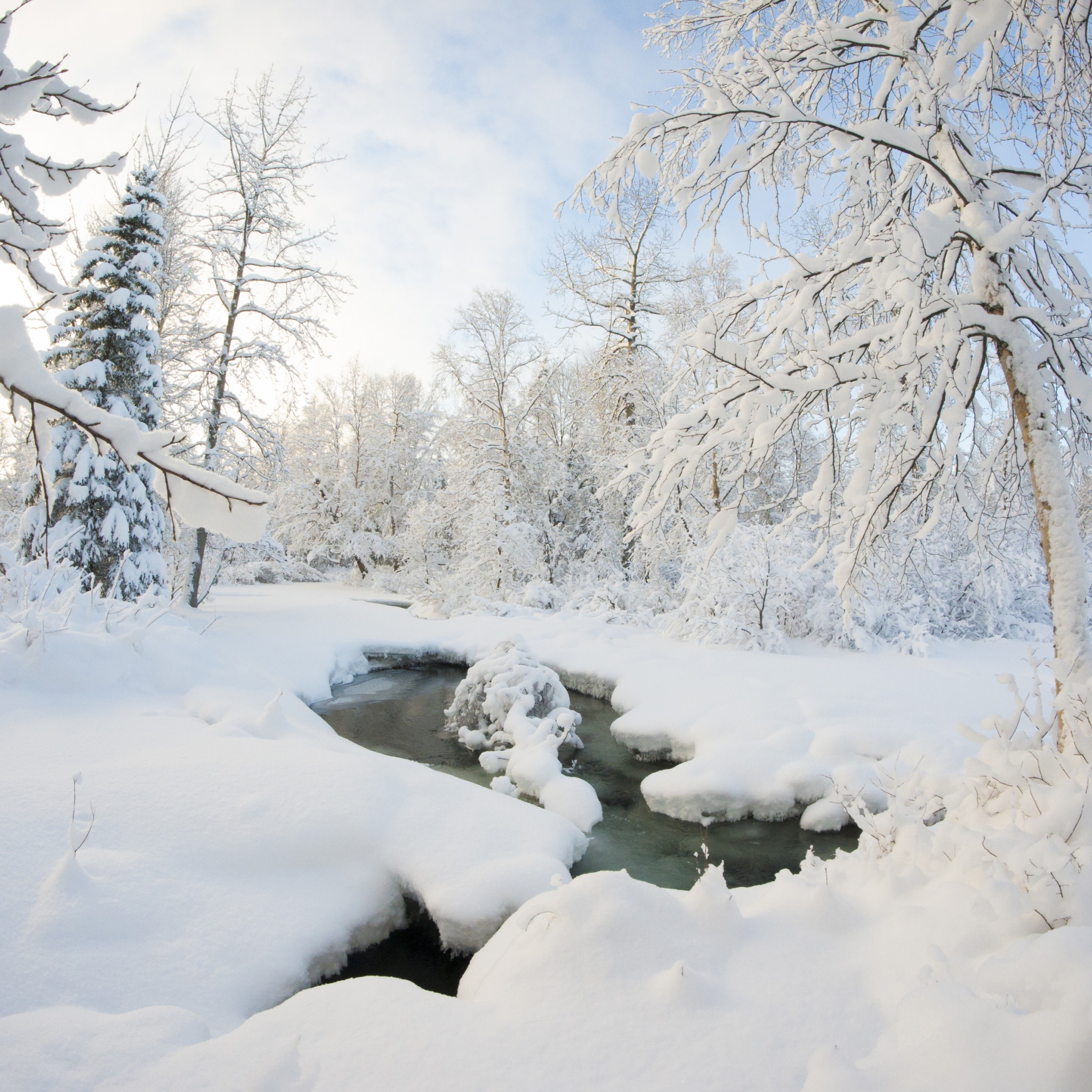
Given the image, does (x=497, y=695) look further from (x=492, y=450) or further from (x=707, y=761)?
(x=492, y=450)

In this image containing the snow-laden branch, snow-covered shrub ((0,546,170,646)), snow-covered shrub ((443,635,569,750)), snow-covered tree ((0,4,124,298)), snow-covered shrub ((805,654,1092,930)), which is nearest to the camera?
the snow-laden branch

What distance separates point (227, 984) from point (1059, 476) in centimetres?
461

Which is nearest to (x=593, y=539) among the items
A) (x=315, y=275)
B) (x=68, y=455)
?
(x=315, y=275)

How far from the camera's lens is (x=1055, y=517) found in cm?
309

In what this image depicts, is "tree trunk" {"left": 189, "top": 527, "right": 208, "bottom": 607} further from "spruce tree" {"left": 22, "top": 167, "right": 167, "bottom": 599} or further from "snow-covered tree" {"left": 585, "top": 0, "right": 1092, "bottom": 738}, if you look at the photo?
"snow-covered tree" {"left": 585, "top": 0, "right": 1092, "bottom": 738}

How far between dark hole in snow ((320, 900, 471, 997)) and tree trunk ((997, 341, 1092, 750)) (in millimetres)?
3427

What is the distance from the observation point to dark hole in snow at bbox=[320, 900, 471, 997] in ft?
10.5

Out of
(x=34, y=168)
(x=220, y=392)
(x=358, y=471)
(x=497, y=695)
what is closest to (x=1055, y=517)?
(x=34, y=168)

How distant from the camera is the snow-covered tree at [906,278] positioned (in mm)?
2893

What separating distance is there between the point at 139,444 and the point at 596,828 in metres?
4.97

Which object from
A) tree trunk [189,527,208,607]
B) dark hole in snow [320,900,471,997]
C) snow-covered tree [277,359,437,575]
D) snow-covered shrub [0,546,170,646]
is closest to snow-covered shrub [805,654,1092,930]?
dark hole in snow [320,900,471,997]

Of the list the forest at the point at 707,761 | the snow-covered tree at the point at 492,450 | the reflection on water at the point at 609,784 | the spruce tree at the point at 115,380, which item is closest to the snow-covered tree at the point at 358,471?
the snow-covered tree at the point at 492,450

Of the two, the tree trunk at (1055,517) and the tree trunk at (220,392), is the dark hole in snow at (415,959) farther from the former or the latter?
the tree trunk at (220,392)

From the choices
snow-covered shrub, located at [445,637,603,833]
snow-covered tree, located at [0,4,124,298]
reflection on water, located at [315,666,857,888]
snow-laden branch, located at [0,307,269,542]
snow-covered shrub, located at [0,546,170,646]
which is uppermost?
snow-covered tree, located at [0,4,124,298]
